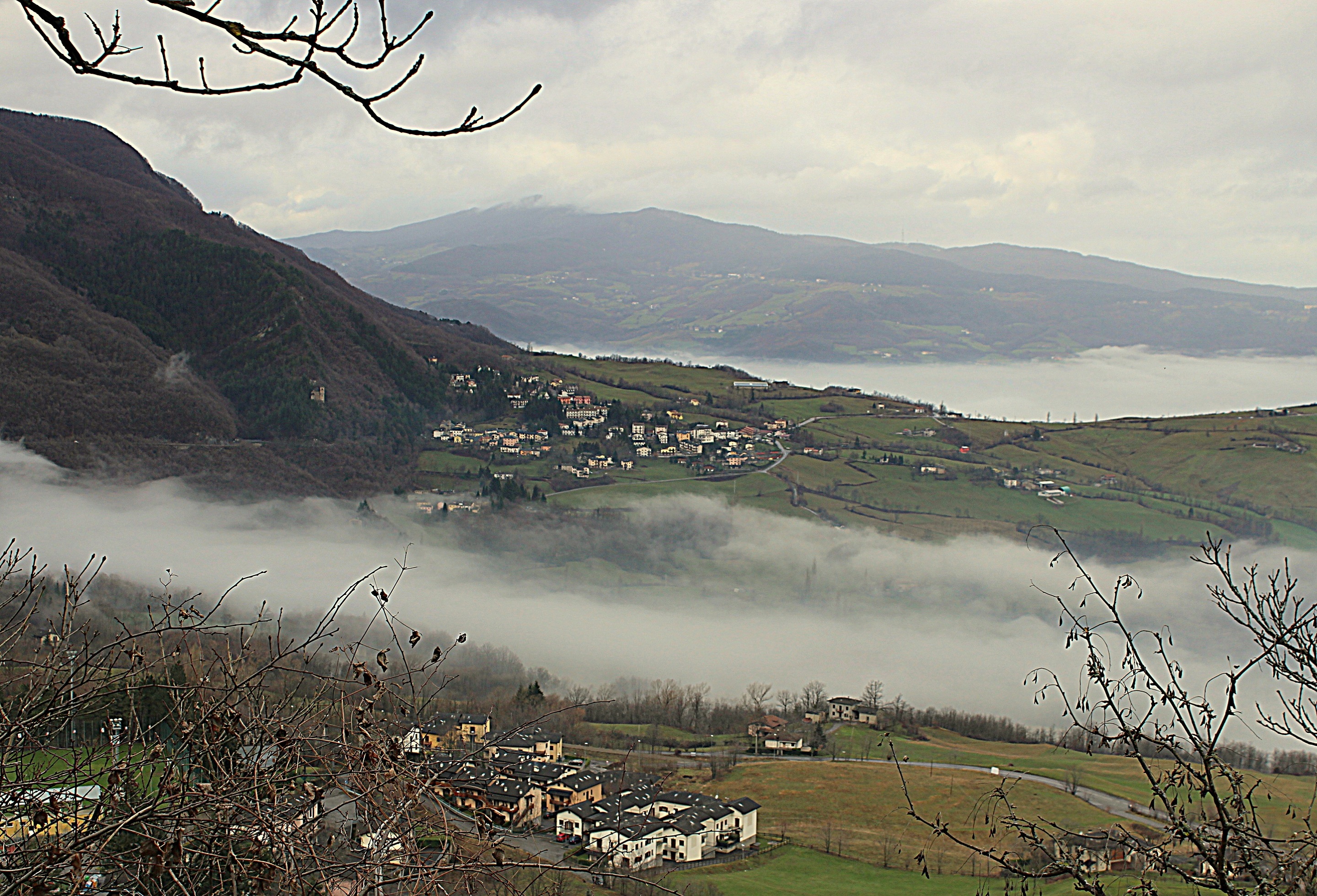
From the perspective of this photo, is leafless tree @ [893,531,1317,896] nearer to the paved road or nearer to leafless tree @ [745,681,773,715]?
the paved road

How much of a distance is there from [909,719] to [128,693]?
50872mm

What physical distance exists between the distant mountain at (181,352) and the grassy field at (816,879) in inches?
2233

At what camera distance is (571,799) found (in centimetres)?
2595

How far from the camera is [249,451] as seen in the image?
77.2 m

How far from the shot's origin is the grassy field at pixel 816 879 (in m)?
24.2

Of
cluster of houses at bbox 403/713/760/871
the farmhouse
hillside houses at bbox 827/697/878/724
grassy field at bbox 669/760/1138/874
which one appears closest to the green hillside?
the farmhouse

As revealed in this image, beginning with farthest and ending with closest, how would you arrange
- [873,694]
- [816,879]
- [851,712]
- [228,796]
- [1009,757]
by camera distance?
[873,694] < [851,712] < [1009,757] < [816,879] < [228,796]

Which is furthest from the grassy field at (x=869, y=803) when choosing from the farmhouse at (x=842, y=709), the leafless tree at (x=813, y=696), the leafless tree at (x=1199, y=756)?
the leafless tree at (x=1199, y=756)

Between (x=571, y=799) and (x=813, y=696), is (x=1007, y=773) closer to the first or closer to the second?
(x=813, y=696)

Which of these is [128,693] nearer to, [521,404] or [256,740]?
[256,740]

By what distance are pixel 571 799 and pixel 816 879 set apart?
7181mm

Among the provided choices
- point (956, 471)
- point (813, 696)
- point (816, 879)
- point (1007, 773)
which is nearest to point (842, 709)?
point (813, 696)

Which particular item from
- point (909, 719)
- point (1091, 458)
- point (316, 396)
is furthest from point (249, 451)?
point (1091, 458)

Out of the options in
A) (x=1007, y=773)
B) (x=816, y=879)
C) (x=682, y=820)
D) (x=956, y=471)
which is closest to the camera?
(x=682, y=820)
